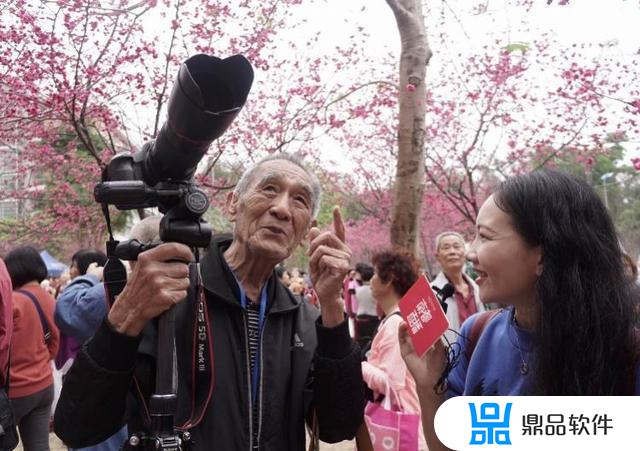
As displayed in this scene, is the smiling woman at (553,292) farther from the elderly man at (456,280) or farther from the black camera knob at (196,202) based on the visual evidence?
the elderly man at (456,280)

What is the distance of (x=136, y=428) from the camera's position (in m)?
1.50

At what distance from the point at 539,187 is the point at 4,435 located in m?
2.35

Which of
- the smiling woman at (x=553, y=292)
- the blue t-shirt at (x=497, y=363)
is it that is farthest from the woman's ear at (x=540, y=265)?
the blue t-shirt at (x=497, y=363)

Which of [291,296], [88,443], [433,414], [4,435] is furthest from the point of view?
[4,435]

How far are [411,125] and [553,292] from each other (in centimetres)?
324

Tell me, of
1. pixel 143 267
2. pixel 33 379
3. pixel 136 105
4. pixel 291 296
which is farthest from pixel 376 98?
pixel 143 267

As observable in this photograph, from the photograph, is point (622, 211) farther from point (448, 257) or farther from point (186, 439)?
point (186, 439)

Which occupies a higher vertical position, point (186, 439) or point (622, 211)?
point (622, 211)

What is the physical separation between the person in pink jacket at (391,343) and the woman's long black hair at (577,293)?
1.09 m

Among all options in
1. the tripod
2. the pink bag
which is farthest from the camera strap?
the pink bag

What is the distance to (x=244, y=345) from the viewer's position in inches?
63.7

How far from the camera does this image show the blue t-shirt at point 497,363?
4.81ft

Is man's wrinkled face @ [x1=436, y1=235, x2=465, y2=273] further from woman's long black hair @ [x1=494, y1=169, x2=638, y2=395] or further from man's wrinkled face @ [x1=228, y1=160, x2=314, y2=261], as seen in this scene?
woman's long black hair @ [x1=494, y1=169, x2=638, y2=395]

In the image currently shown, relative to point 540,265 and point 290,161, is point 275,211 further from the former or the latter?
point 540,265
